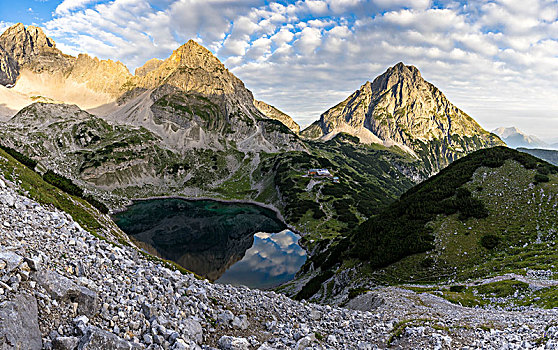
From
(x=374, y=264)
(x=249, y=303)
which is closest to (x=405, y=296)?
(x=374, y=264)

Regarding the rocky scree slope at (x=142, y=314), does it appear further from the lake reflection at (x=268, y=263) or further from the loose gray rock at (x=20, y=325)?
the lake reflection at (x=268, y=263)

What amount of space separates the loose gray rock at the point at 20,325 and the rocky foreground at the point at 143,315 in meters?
0.03

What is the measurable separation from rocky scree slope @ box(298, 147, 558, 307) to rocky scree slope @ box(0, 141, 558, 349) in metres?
18.3

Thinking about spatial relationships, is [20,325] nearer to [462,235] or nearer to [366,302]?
[366,302]

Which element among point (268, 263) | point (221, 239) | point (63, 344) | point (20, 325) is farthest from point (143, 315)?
point (221, 239)

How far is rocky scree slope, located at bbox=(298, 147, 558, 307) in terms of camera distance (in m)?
42.7

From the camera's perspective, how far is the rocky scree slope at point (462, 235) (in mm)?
42719

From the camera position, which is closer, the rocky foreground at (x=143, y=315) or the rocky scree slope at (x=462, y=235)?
the rocky foreground at (x=143, y=315)

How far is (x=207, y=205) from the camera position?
187 metres

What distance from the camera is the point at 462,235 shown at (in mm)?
48844

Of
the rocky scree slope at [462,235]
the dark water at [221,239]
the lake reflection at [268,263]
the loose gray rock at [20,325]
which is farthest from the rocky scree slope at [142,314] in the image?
the dark water at [221,239]

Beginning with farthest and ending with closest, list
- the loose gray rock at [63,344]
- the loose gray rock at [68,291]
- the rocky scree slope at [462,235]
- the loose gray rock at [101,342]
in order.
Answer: the rocky scree slope at [462,235] → the loose gray rock at [68,291] → the loose gray rock at [101,342] → the loose gray rock at [63,344]

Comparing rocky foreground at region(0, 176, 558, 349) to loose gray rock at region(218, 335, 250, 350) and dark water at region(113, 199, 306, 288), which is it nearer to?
loose gray rock at region(218, 335, 250, 350)

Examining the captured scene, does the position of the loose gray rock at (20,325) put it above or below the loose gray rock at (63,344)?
above
